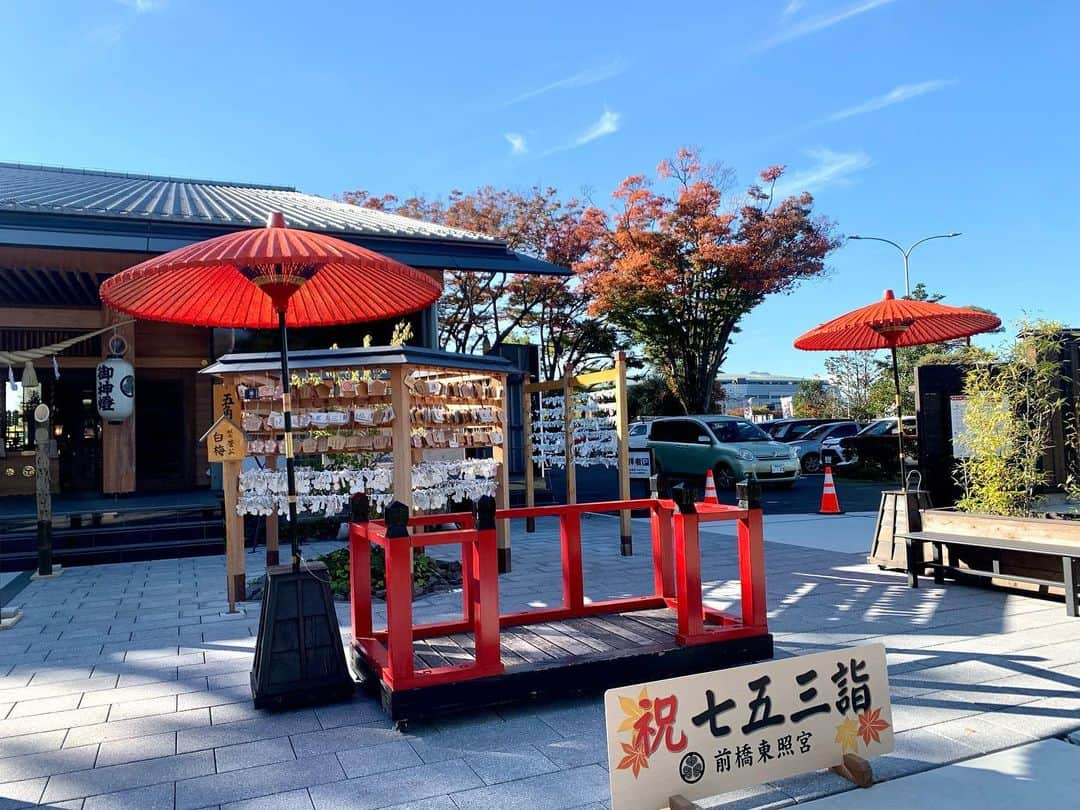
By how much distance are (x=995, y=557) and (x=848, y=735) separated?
398cm

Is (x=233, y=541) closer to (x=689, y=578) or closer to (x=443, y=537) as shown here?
(x=443, y=537)

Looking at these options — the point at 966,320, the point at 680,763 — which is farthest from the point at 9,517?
the point at 966,320

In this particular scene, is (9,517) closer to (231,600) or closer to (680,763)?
(231,600)

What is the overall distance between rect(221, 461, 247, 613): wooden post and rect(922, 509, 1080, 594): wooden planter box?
19.5 feet

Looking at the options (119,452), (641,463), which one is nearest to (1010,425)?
(641,463)

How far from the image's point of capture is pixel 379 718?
387 centimetres

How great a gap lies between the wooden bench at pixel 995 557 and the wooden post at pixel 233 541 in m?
5.68

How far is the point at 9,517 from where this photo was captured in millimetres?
9242

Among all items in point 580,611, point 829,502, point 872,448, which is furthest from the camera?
point 872,448

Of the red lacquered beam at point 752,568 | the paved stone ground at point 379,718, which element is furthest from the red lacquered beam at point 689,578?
the paved stone ground at point 379,718

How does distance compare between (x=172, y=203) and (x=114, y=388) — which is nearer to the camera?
(x=114, y=388)

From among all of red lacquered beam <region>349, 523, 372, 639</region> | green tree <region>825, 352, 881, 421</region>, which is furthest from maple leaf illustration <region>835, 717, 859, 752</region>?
green tree <region>825, 352, 881, 421</region>

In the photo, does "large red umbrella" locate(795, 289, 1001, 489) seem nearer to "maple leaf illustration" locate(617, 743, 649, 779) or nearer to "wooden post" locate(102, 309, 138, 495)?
"maple leaf illustration" locate(617, 743, 649, 779)

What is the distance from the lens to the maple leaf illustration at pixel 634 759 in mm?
2602
